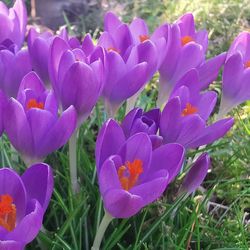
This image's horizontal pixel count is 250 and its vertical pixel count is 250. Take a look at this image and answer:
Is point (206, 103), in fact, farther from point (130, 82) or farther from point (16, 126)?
point (16, 126)

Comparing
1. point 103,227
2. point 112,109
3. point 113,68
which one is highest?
point 113,68

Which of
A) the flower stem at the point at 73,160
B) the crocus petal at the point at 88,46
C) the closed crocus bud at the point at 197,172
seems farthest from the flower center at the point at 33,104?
the closed crocus bud at the point at 197,172

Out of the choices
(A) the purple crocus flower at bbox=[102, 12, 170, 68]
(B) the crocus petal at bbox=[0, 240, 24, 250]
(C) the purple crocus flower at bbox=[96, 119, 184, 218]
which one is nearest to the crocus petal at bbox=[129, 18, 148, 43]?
(A) the purple crocus flower at bbox=[102, 12, 170, 68]

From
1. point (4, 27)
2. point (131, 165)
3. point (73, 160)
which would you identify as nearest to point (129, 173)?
point (131, 165)

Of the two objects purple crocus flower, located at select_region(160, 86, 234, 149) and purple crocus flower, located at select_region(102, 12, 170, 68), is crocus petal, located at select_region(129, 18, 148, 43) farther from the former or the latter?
purple crocus flower, located at select_region(160, 86, 234, 149)

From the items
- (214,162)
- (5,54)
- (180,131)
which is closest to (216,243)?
(180,131)

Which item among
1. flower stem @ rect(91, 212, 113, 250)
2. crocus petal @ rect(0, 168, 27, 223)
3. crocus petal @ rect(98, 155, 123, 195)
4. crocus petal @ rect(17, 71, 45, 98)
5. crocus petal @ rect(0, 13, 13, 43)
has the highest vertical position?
crocus petal @ rect(0, 13, 13, 43)

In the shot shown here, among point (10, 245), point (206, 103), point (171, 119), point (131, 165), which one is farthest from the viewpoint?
point (206, 103)
